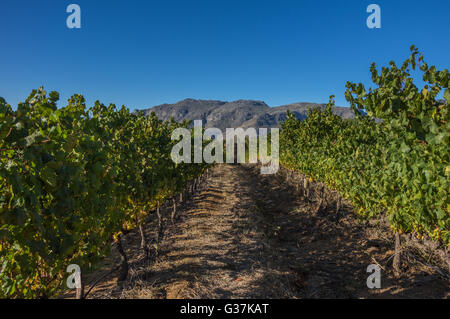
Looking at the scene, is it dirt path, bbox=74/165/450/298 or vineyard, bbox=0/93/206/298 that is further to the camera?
dirt path, bbox=74/165/450/298

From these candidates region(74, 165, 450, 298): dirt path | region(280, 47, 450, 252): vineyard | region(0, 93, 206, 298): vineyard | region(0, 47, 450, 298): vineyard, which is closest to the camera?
region(0, 93, 206, 298): vineyard

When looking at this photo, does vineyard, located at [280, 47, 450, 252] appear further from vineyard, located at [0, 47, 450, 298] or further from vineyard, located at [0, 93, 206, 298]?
vineyard, located at [0, 93, 206, 298]

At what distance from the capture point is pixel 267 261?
8008 millimetres

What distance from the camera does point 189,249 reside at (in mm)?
8680

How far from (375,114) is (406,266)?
560 centimetres

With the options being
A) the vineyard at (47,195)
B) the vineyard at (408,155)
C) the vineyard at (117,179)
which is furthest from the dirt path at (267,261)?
the vineyard at (47,195)

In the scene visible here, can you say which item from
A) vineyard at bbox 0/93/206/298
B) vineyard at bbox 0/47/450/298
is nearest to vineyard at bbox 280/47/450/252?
vineyard at bbox 0/47/450/298

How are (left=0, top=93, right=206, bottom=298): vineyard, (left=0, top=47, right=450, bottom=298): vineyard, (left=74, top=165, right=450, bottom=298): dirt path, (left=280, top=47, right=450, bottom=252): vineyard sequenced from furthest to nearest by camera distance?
1. (left=74, top=165, right=450, bottom=298): dirt path
2. (left=280, top=47, right=450, bottom=252): vineyard
3. (left=0, top=47, right=450, bottom=298): vineyard
4. (left=0, top=93, right=206, bottom=298): vineyard

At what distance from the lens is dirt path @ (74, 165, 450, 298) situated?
6.32 m

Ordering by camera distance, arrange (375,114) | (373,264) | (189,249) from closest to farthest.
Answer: (375,114) < (373,264) < (189,249)

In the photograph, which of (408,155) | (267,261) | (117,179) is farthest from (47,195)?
(267,261)

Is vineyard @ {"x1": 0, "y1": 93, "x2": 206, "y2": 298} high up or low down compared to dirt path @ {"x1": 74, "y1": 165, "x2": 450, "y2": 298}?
up
